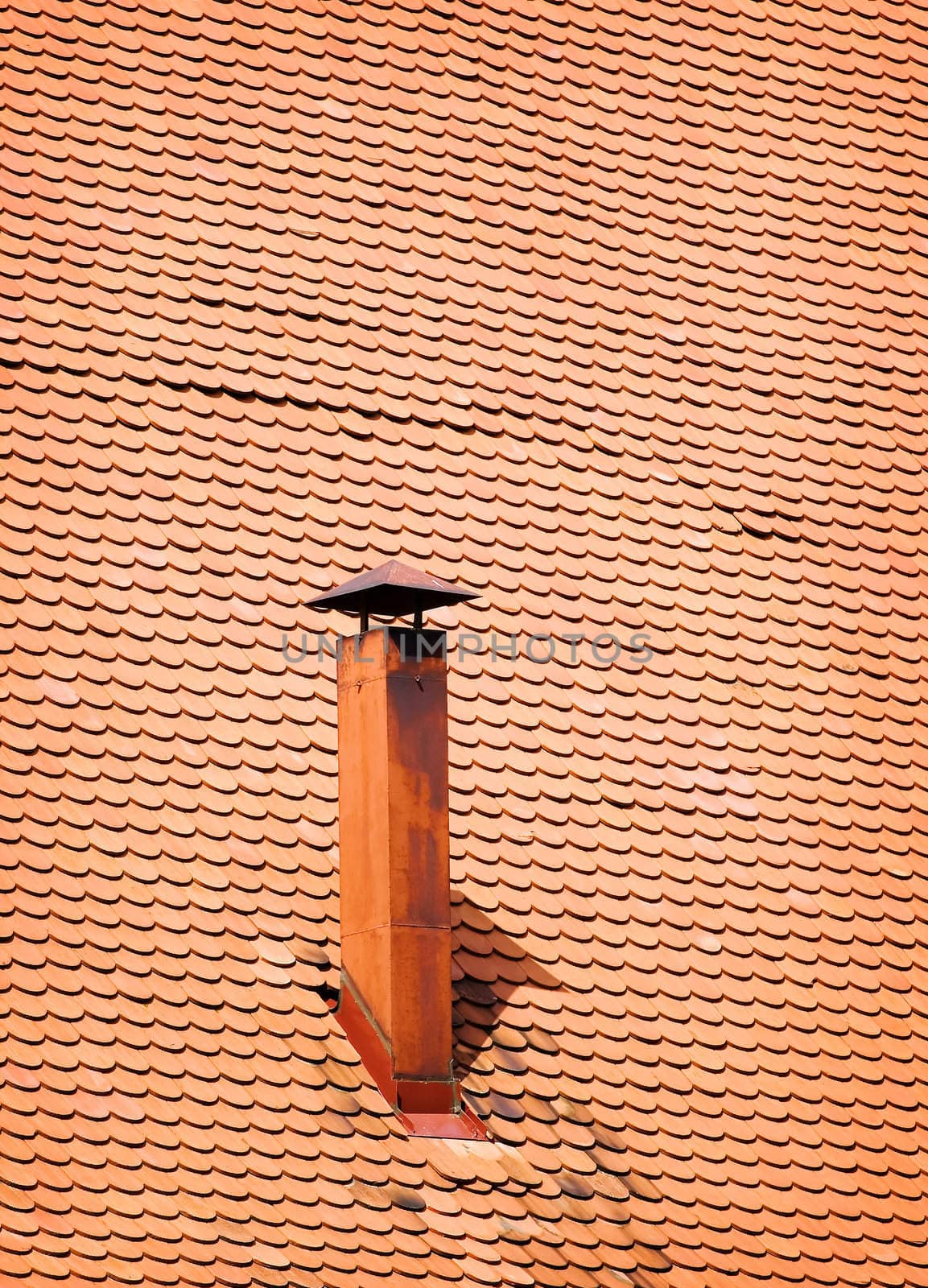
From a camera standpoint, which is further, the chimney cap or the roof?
the chimney cap

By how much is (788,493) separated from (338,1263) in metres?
5.51

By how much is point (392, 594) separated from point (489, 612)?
1.29 metres

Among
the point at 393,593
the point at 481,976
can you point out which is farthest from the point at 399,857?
the point at 393,593

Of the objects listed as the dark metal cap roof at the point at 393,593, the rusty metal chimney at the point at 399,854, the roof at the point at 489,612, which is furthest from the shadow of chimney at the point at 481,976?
the dark metal cap roof at the point at 393,593

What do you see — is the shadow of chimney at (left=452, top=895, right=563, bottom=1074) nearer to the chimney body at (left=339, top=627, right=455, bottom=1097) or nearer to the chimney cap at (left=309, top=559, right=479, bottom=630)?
the chimney body at (left=339, top=627, right=455, bottom=1097)

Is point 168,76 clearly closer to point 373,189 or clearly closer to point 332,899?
point 373,189

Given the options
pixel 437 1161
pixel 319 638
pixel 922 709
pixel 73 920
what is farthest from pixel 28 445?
pixel 922 709

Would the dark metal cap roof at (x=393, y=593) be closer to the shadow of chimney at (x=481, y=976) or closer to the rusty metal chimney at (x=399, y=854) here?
the rusty metal chimney at (x=399, y=854)

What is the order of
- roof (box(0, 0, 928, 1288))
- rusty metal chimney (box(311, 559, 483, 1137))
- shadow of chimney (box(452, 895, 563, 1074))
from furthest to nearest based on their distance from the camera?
shadow of chimney (box(452, 895, 563, 1074)) → rusty metal chimney (box(311, 559, 483, 1137)) → roof (box(0, 0, 928, 1288))

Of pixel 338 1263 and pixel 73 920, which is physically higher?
pixel 73 920

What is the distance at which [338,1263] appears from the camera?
28.2ft

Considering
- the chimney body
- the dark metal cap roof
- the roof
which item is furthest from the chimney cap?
the roof

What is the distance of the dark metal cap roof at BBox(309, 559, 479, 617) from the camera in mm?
9773

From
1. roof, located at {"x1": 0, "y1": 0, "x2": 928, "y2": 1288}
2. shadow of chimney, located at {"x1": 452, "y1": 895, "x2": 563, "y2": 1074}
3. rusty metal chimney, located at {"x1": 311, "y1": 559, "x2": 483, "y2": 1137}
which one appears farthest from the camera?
shadow of chimney, located at {"x1": 452, "y1": 895, "x2": 563, "y2": 1074}
